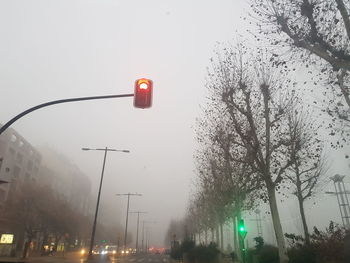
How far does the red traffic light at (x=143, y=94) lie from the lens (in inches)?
426

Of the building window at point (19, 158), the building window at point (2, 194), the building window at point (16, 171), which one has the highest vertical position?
the building window at point (19, 158)

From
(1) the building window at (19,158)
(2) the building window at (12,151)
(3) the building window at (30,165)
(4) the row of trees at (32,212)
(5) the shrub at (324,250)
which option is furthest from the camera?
(3) the building window at (30,165)

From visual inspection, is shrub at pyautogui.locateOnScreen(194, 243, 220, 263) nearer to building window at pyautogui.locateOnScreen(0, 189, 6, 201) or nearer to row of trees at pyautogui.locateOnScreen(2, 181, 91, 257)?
row of trees at pyautogui.locateOnScreen(2, 181, 91, 257)

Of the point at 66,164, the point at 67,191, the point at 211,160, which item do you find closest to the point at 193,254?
the point at 211,160

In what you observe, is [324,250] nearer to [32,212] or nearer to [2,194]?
[32,212]

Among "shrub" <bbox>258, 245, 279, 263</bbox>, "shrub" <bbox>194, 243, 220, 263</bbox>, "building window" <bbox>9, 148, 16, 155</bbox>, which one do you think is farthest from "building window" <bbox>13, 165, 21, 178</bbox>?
"shrub" <bbox>258, 245, 279, 263</bbox>

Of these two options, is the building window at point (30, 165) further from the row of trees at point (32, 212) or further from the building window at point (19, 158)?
the row of trees at point (32, 212)

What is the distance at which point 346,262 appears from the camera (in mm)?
14953

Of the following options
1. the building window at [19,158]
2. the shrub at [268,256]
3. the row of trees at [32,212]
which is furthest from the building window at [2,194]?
the shrub at [268,256]

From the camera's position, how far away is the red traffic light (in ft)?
35.5

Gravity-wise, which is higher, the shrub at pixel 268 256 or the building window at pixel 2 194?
the building window at pixel 2 194

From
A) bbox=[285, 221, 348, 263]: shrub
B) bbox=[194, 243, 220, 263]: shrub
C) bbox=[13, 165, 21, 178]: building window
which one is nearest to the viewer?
bbox=[285, 221, 348, 263]: shrub

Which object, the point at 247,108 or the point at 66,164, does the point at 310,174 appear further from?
the point at 66,164

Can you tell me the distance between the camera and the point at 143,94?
35.6 ft
